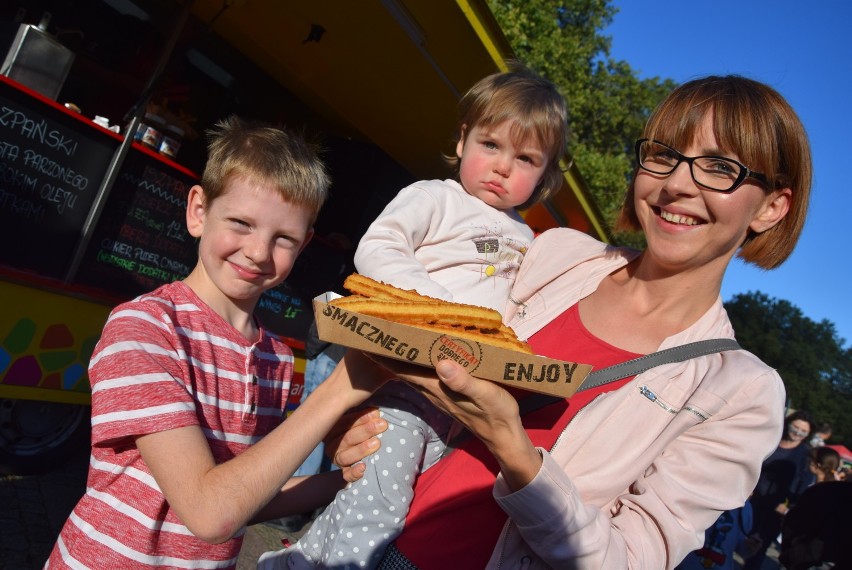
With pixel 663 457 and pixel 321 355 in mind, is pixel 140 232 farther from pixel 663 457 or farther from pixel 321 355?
pixel 663 457

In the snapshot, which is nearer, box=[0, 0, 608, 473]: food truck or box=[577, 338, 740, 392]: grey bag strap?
box=[577, 338, 740, 392]: grey bag strap

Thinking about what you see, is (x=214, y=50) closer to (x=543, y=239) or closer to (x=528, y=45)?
(x=543, y=239)

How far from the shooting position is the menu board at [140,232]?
16.1 feet

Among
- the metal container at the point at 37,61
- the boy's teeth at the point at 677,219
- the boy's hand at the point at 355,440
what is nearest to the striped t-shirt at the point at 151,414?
the boy's hand at the point at 355,440

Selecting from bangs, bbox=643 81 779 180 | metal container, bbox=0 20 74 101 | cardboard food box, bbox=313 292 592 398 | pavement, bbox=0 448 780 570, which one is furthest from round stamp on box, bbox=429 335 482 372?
metal container, bbox=0 20 74 101

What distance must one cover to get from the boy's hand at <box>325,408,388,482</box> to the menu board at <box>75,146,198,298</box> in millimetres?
3479

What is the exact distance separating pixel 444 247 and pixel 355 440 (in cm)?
87

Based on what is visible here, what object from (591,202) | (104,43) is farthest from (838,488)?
(104,43)

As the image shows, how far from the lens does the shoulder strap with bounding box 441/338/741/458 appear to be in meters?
1.85

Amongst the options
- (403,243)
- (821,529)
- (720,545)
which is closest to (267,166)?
(403,243)

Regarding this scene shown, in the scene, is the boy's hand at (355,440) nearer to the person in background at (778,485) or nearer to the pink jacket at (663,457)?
the pink jacket at (663,457)

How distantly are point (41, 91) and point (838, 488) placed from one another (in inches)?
315

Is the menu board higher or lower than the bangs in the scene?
lower

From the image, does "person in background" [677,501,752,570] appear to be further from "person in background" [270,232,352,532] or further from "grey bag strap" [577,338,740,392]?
"grey bag strap" [577,338,740,392]
